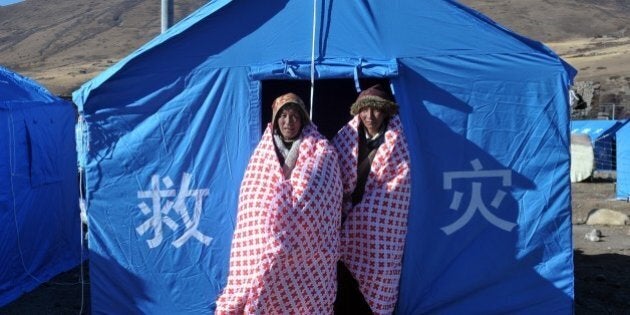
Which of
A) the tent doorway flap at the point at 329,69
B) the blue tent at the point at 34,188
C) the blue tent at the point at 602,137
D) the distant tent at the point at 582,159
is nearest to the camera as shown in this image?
the tent doorway flap at the point at 329,69

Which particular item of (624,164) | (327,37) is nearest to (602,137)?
(624,164)

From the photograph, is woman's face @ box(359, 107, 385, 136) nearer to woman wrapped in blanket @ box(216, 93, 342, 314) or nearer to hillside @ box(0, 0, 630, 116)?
woman wrapped in blanket @ box(216, 93, 342, 314)

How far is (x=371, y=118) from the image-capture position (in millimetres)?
4871

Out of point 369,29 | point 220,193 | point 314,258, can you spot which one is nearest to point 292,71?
point 369,29

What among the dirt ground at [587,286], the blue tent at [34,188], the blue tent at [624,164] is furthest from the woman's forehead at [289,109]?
the blue tent at [624,164]

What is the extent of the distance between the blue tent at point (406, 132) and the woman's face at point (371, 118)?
1.32ft

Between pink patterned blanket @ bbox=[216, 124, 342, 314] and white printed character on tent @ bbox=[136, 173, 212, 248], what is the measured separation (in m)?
0.65

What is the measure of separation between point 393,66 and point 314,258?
4.84ft

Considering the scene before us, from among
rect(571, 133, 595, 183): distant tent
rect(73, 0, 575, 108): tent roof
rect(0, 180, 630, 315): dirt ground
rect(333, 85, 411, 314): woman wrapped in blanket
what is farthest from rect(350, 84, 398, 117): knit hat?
rect(571, 133, 595, 183): distant tent

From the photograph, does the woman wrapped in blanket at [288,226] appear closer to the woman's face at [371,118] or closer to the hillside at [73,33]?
the woman's face at [371,118]

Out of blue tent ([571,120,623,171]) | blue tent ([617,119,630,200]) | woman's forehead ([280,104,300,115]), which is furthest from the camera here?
blue tent ([571,120,623,171])

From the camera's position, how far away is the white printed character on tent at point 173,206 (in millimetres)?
→ 5312

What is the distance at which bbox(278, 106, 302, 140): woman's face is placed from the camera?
470 cm

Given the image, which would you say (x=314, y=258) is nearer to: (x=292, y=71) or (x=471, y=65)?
(x=292, y=71)
